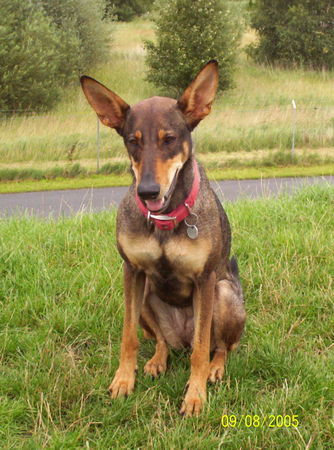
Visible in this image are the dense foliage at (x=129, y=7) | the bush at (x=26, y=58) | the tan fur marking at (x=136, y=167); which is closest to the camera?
the tan fur marking at (x=136, y=167)

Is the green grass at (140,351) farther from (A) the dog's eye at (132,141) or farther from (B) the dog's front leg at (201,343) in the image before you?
(A) the dog's eye at (132,141)

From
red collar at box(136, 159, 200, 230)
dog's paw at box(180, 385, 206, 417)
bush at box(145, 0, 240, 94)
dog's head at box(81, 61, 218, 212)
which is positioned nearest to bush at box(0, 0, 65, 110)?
bush at box(145, 0, 240, 94)

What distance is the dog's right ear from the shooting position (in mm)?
2791

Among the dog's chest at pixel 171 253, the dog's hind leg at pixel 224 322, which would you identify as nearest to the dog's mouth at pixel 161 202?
the dog's chest at pixel 171 253

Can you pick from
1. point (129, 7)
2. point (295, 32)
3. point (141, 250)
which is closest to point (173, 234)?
point (141, 250)

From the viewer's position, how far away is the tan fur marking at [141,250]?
9.38 ft

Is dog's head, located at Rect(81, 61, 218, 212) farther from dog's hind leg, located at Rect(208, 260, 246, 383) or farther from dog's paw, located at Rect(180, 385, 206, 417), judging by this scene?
dog's paw, located at Rect(180, 385, 206, 417)

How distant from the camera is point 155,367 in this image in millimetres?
3238

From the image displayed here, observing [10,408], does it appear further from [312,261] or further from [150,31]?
[150,31]

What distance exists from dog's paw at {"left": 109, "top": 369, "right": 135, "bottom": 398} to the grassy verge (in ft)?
28.0

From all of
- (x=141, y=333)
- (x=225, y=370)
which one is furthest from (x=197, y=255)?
(x=141, y=333)

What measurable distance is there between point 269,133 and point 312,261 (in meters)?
11.7

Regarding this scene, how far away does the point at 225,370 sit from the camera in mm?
3205

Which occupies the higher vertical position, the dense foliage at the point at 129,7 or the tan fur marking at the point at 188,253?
the tan fur marking at the point at 188,253
